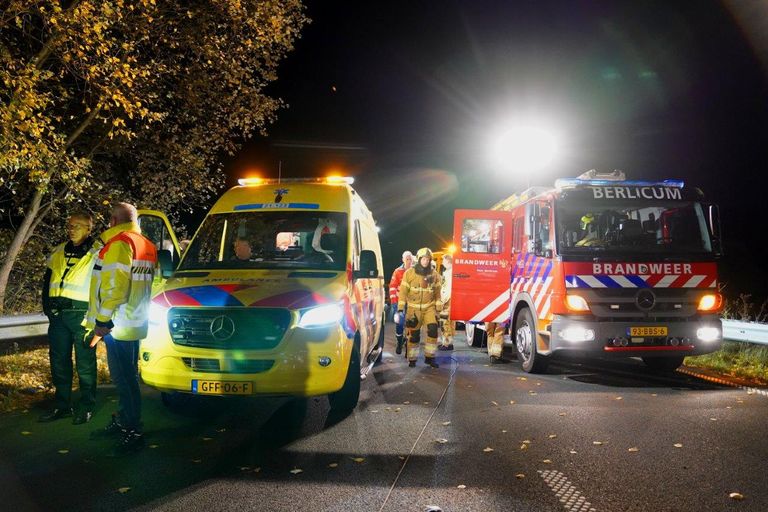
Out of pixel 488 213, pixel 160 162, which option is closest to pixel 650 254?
pixel 488 213

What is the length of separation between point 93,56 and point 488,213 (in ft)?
23.4

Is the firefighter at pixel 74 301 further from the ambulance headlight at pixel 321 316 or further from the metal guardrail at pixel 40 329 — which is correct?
the ambulance headlight at pixel 321 316

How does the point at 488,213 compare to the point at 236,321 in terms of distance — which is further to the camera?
the point at 488,213

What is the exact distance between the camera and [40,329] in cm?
777

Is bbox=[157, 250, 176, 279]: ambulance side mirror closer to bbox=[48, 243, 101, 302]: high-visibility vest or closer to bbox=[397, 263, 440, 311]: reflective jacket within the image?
bbox=[48, 243, 101, 302]: high-visibility vest

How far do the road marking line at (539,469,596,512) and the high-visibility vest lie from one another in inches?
174


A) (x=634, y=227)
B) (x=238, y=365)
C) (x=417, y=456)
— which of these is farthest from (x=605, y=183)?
(x=238, y=365)

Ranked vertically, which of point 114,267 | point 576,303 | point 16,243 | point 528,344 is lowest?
point 528,344

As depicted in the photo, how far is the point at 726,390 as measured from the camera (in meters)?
7.55

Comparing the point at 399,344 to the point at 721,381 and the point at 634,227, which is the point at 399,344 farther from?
the point at 721,381

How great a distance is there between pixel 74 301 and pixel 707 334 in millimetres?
7668

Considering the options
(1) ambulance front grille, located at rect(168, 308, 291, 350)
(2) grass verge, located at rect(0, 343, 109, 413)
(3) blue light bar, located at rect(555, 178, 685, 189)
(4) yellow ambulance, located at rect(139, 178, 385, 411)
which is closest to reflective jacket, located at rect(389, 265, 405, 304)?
(3) blue light bar, located at rect(555, 178, 685, 189)

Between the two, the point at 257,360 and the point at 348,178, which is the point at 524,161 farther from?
the point at 257,360

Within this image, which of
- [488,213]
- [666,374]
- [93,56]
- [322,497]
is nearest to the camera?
[322,497]
